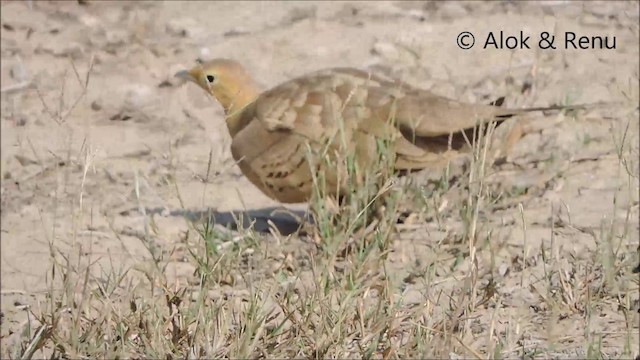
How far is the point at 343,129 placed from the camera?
392 centimetres

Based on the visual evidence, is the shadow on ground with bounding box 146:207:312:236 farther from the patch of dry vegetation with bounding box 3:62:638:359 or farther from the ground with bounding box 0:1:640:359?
the patch of dry vegetation with bounding box 3:62:638:359

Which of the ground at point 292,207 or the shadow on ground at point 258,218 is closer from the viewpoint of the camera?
the ground at point 292,207

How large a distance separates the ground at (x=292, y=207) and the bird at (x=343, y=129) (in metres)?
0.17

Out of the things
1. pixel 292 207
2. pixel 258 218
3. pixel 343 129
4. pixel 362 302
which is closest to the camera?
pixel 362 302

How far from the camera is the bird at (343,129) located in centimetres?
404

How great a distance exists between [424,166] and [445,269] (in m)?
0.44

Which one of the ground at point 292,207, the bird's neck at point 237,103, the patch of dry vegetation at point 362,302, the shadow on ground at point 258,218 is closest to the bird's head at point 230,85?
the bird's neck at point 237,103

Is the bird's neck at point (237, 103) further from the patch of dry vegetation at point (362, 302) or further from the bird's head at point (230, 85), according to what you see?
the patch of dry vegetation at point (362, 302)

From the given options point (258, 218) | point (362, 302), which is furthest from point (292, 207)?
point (362, 302)

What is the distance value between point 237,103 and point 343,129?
2.80 feet

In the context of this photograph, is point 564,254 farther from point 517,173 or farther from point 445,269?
point 517,173

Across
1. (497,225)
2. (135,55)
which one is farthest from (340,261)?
(135,55)

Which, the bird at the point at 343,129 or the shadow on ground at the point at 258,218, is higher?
the bird at the point at 343,129

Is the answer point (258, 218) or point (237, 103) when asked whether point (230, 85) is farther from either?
point (258, 218)
